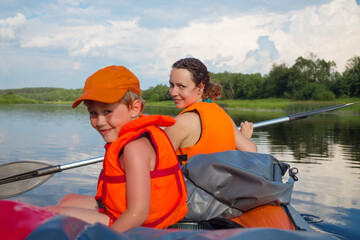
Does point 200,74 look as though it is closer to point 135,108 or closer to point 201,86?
point 201,86

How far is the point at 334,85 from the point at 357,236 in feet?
161

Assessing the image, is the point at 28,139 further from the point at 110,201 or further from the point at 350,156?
the point at 110,201

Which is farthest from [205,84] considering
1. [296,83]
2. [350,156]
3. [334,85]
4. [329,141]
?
[296,83]

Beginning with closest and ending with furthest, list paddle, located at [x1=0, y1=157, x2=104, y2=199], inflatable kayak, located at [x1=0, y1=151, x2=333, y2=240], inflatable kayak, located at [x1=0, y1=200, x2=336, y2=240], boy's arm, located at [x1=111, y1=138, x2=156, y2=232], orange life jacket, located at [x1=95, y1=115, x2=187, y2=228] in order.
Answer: inflatable kayak, located at [x1=0, y1=200, x2=336, y2=240] → boy's arm, located at [x1=111, y1=138, x2=156, y2=232] → orange life jacket, located at [x1=95, y1=115, x2=187, y2=228] → inflatable kayak, located at [x1=0, y1=151, x2=333, y2=240] → paddle, located at [x1=0, y1=157, x2=104, y2=199]

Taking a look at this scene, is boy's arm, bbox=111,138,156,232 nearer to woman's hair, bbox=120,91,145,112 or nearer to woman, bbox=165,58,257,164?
woman's hair, bbox=120,91,145,112

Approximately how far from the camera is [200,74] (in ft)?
10.1

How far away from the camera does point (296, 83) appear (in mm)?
58625

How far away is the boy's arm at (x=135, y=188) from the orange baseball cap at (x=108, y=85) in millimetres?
259

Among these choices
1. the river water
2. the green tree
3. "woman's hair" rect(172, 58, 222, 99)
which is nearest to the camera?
"woman's hair" rect(172, 58, 222, 99)

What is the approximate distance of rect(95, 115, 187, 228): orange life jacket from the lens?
162 cm

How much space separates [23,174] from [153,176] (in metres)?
2.49

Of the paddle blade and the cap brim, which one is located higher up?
the cap brim

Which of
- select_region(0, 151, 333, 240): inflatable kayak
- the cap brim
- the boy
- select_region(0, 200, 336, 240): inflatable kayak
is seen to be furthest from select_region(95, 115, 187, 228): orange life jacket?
select_region(0, 200, 336, 240): inflatable kayak

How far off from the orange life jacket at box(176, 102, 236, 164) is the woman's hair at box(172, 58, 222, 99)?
505mm
